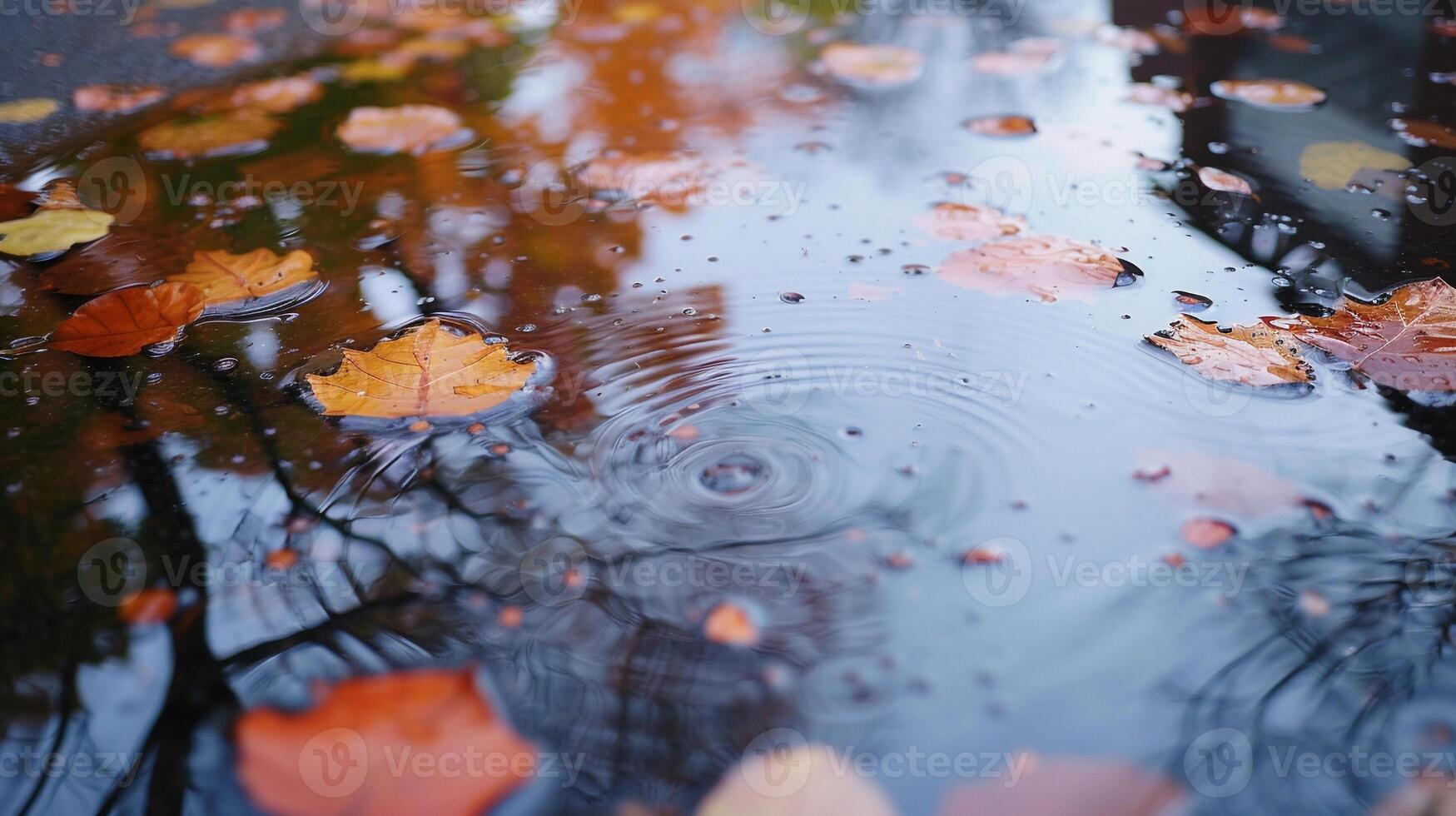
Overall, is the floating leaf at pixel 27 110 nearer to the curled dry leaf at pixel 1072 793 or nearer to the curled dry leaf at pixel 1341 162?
the curled dry leaf at pixel 1072 793

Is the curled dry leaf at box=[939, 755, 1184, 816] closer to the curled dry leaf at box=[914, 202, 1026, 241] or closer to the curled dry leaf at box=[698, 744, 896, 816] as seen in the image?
the curled dry leaf at box=[698, 744, 896, 816]

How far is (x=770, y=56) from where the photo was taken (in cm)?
235

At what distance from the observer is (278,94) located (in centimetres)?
211

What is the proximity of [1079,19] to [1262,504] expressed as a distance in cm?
191

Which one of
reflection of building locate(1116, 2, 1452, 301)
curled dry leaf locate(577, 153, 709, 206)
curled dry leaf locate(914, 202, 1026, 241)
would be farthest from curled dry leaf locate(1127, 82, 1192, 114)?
curled dry leaf locate(577, 153, 709, 206)

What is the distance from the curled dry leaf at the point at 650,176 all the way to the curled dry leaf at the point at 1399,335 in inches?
38.8

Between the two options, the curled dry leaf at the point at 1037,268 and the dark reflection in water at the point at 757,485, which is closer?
the dark reflection in water at the point at 757,485

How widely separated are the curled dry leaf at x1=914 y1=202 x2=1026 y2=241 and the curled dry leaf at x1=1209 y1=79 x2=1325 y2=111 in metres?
0.81

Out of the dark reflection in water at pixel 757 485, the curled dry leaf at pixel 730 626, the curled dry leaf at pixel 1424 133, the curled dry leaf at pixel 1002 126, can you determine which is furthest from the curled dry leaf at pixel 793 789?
the curled dry leaf at pixel 1424 133

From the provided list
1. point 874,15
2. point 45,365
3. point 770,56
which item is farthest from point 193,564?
point 874,15

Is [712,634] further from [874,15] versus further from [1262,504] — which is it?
[874,15]

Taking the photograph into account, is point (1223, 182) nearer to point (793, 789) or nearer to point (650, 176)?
point (650, 176)

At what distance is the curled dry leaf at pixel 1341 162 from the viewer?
1.72 m

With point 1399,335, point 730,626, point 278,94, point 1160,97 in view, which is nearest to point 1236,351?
point 1399,335
